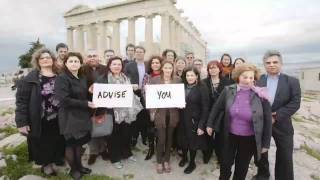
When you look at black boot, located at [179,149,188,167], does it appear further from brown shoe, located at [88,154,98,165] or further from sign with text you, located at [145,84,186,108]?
brown shoe, located at [88,154,98,165]

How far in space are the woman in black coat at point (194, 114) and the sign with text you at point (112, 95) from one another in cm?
121

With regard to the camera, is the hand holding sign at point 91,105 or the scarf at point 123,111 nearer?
the hand holding sign at point 91,105

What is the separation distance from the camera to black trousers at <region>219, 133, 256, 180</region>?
517 cm

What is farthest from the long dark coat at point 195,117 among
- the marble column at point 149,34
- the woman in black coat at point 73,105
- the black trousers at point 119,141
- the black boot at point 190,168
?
the marble column at point 149,34

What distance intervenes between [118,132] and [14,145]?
341 centimetres

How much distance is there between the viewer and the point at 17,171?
663cm

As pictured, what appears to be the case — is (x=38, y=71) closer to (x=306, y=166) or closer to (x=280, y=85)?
(x=280, y=85)

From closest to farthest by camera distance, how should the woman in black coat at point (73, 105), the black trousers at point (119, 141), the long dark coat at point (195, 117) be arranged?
the woman in black coat at point (73, 105)
the long dark coat at point (195, 117)
the black trousers at point (119, 141)

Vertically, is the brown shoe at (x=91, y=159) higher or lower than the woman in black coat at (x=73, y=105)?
lower

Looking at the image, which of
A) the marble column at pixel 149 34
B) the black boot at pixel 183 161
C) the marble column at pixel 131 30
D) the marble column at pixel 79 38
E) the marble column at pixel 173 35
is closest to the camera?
the black boot at pixel 183 161

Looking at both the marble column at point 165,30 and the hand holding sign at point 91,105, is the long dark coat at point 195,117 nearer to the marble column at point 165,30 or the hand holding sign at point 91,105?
the hand holding sign at point 91,105

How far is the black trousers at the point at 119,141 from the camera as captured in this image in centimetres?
648

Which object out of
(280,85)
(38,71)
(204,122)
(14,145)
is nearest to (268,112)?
(280,85)

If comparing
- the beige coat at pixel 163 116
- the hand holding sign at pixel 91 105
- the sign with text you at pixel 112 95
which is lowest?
the beige coat at pixel 163 116
